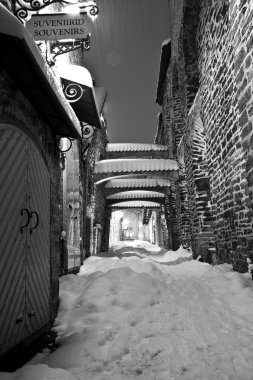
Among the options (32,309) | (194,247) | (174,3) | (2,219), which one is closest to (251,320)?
(32,309)

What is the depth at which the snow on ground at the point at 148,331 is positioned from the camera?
2.30m

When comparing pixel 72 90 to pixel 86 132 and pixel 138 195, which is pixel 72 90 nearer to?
pixel 86 132

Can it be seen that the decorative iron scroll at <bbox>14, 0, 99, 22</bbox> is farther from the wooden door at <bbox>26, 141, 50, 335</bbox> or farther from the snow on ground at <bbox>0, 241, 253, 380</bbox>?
the snow on ground at <bbox>0, 241, 253, 380</bbox>

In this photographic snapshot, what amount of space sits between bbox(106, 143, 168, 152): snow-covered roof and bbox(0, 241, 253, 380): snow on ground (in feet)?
31.1

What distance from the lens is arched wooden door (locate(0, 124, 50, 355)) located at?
8.27ft

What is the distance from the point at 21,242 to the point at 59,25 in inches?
106

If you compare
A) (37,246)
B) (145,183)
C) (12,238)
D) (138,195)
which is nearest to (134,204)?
(138,195)

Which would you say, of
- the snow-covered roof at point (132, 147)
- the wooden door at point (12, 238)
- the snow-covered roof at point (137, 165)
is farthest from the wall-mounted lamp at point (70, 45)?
the snow-covered roof at point (132, 147)

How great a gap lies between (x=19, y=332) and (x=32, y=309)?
33 cm

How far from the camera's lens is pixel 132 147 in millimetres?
14039

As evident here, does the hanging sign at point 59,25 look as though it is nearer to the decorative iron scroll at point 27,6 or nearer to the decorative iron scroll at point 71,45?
the decorative iron scroll at point 27,6

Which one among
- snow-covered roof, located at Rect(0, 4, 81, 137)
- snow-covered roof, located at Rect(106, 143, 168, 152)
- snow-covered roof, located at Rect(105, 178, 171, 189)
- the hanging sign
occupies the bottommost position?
snow-covered roof, located at Rect(0, 4, 81, 137)

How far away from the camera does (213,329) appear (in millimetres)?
3061

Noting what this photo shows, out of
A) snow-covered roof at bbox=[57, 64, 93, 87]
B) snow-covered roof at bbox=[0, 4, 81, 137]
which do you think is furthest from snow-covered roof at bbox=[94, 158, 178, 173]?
snow-covered roof at bbox=[0, 4, 81, 137]
